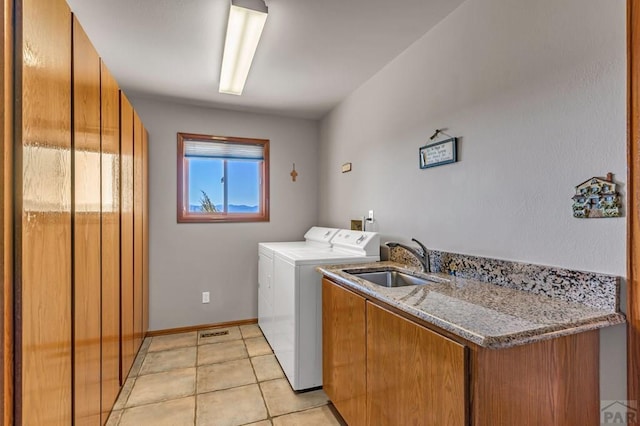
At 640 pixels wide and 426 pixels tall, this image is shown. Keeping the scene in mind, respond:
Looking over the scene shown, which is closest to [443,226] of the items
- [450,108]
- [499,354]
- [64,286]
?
[450,108]

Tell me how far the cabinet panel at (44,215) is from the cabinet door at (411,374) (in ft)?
4.23

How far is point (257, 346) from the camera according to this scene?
302 centimetres

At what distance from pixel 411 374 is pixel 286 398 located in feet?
4.30

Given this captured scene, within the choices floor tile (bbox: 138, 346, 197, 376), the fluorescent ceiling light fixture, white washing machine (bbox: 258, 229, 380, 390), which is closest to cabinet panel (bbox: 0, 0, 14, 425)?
the fluorescent ceiling light fixture

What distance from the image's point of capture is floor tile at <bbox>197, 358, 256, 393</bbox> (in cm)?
235

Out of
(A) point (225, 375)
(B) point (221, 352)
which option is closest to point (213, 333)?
(B) point (221, 352)

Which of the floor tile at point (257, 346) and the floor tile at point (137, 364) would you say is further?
the floor tile at point (257, 346)

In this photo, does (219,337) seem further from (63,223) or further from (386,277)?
(63,223)

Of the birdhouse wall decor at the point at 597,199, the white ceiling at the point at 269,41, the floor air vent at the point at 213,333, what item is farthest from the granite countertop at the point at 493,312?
the floor air vent at the point at 213,333

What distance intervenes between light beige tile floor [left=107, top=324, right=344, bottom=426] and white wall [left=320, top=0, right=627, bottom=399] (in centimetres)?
141

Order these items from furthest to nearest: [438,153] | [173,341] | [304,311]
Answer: [173,341] → [304,311] → [438,153]

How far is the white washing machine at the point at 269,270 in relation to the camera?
2885 mm

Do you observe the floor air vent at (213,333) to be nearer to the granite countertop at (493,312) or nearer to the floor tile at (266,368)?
the floor tile at (266,368)

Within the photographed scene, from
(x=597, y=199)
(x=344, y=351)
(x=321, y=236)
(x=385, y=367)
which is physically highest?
(x=597, y=199)
